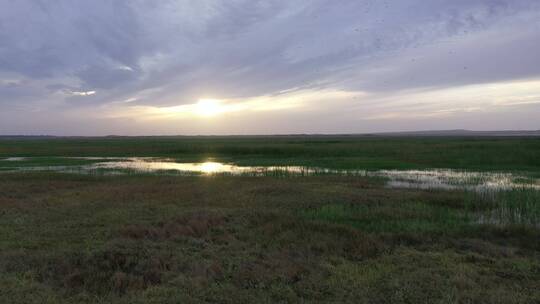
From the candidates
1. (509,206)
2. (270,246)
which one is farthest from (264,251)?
(509,206)

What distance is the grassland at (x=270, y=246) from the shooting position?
260 inches

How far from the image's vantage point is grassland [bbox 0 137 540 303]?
6.61 meters

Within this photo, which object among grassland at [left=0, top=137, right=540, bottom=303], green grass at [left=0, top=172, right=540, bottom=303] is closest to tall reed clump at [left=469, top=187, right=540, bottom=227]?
grassland at [left=0, top=137, right=540, bottom=303]

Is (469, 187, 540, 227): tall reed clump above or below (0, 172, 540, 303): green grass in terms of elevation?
below

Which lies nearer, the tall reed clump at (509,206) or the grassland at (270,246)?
the grassland at (270,246)

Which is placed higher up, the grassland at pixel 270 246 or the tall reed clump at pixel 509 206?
the grassland at pixel 270 246

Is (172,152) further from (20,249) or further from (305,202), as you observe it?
(20,249)

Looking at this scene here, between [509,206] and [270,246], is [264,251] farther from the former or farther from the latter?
[509,206]

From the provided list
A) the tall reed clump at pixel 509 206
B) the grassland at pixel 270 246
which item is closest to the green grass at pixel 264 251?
the grassland at pixel 270 246

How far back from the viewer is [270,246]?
9.30 meters

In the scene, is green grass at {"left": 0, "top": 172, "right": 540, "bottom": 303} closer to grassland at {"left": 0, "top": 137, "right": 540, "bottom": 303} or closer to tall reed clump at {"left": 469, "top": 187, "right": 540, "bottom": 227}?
grassland at {"left": 0, "top": 137, "right": 540, "bottom": 303}

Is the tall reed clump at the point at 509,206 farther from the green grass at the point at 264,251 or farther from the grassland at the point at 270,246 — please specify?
the green grass at the point at 264,251

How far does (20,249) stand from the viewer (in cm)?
888

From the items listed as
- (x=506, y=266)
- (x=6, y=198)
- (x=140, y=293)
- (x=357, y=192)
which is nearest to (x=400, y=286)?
(x=506, y=266)
